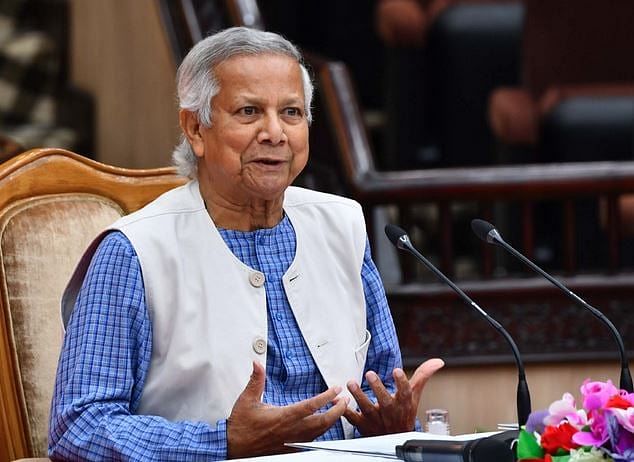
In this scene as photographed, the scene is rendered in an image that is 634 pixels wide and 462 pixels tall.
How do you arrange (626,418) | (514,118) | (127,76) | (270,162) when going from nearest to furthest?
(626,418) < (270,162) < (514,118) < (127,76)

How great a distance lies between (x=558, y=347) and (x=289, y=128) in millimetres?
1681

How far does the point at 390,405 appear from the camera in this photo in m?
2.06

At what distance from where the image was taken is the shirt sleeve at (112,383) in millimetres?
1941

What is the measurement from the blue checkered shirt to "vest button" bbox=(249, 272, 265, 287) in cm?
3

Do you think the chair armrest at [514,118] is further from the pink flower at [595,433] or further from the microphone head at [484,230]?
the pink flower at [595,433]

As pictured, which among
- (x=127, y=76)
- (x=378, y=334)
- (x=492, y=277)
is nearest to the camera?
(x=378, y=334)

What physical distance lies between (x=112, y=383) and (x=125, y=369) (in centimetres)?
3

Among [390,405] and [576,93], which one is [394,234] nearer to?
[390,405]

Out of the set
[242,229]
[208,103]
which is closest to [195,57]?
[208,103]

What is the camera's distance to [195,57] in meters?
2.13

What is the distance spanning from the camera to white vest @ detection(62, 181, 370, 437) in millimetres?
2072

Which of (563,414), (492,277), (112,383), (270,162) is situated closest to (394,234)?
(270,162)

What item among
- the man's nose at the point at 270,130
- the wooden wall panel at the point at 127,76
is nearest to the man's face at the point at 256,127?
the man's nose at the point at 270,130

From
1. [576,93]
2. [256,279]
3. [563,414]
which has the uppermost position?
[576,93]
